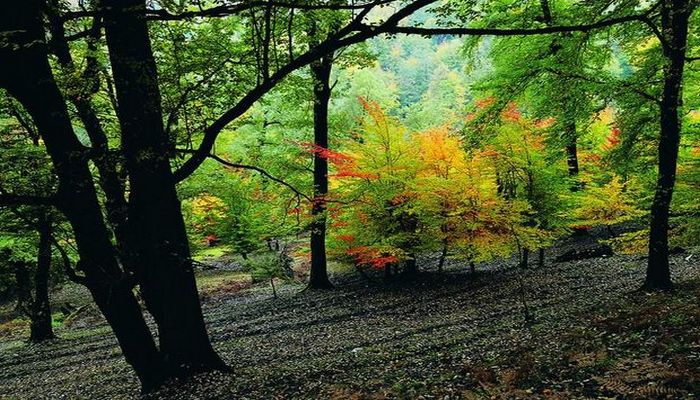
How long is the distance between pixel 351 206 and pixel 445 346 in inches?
256

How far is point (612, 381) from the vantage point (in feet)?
15.2

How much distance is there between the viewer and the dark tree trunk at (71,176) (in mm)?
5223

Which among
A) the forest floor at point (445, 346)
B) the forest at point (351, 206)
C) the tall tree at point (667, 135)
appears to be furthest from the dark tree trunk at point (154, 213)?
the tall tree at point (667, 135)

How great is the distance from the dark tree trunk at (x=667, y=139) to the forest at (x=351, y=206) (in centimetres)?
4

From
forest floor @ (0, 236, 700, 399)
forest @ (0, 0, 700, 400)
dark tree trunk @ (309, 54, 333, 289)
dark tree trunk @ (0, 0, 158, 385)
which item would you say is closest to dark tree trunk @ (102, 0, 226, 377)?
forest @ (0, 0, 700, 400)

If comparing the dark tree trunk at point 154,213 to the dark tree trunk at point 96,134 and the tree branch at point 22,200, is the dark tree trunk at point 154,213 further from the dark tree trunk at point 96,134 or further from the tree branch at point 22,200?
the tree branch at point 22,200

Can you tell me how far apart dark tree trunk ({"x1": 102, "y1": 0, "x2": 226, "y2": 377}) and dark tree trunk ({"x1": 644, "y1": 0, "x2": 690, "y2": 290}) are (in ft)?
26.4

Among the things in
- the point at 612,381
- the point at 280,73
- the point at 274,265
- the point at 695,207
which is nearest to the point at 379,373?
the point at 612,381

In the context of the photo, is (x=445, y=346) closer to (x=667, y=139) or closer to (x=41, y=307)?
(x=667, y=139)

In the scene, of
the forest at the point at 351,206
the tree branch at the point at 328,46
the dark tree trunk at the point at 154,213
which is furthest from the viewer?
the dark tree trunk at the point at 154,213

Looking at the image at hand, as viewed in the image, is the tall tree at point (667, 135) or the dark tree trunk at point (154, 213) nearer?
the dark tree trunk at point (154, 213)

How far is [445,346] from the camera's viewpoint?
7.64 metres

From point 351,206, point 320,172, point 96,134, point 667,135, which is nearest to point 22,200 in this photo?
point 96,134

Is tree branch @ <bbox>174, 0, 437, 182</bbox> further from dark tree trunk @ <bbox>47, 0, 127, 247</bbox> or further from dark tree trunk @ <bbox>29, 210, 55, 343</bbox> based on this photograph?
dark tree trunk @ <bbox>29, 210, 55, 343</bbox>
